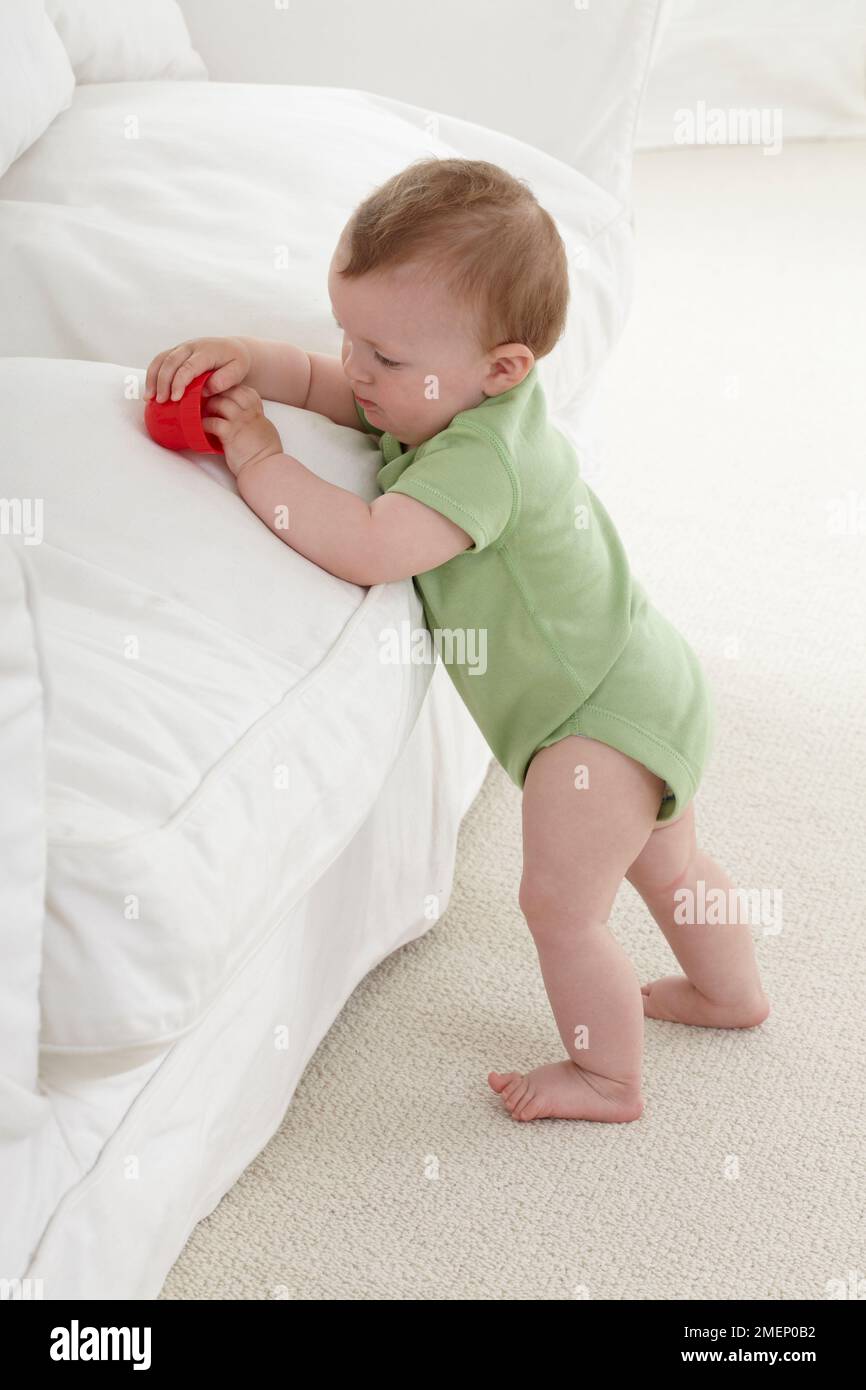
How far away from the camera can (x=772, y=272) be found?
300 centimetres

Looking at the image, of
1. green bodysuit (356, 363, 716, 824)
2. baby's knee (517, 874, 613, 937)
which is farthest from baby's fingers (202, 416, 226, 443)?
baby's knee (517, 874, 613, 937)

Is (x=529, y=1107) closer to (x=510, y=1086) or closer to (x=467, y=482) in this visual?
(x=510, y=1086)

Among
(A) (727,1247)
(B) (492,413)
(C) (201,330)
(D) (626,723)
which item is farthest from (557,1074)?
(C) (201,330)

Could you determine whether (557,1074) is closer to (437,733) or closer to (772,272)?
(437,733)

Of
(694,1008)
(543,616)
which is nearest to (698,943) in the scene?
(694,1008)

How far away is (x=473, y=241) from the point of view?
37.9 inches

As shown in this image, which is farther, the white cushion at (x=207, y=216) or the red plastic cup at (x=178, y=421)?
the white cushion at (x=207, y=216)

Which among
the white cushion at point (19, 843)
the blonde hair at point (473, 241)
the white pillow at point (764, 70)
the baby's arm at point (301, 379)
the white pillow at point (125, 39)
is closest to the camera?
the white cushion at point (19, 843)

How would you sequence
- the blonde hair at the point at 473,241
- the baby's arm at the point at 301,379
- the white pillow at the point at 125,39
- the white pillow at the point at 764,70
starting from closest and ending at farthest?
the blonde hair at the point at 473,241 → the baby's arm at the point at 301,379 → the white pillow at the point at 125,39 → the white pillow at the point at 764,70

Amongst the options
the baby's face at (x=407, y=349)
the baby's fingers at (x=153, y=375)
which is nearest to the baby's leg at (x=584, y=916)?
the baby's face at (x=407, y=349)

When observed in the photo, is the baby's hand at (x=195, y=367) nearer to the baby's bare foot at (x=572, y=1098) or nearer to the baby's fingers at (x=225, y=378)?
the baby's fingers at (x=225, y=378)

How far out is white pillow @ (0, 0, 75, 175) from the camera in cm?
120

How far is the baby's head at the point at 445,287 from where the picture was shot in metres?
0.96
